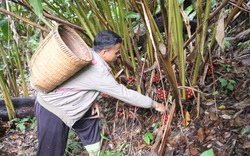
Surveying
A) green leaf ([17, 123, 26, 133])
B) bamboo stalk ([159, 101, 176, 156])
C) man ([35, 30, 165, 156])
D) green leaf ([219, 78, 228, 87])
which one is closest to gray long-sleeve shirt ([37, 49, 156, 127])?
man ([35, 30, 165, 156])

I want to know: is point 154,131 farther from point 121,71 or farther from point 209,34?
point 209,34

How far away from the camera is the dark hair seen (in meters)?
1.75

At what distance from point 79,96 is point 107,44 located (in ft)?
1.35

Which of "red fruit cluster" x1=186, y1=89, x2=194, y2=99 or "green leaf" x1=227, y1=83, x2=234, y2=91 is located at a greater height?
"red fruit cluster" x1=186, y1=89, x2=194, y2=99

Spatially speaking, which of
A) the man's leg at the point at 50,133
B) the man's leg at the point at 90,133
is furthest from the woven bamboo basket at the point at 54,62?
the man's leg at the point at 90,133

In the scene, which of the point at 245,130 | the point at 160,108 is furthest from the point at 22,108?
the point at 245,130

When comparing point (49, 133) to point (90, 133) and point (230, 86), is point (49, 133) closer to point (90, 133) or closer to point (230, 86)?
point (90, 133)

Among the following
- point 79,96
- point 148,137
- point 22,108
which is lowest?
point 22,108

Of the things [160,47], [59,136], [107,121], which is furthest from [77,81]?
[107,121]

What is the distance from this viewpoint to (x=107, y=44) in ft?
5.76

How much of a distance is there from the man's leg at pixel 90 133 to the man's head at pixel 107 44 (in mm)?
591

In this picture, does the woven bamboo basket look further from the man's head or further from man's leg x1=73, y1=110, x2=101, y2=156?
man's leg x1=73, y1=110, x2=101, y2=156

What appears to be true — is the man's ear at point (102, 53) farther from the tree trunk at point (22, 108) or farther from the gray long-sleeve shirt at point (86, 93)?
the tree trunk at point (22, 108)

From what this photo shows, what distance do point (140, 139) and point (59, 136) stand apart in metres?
0.66
